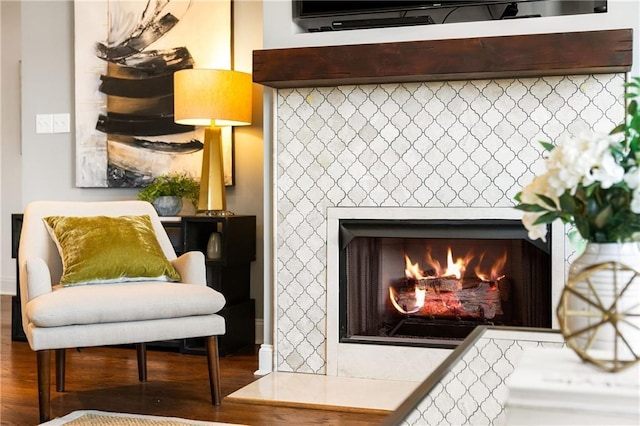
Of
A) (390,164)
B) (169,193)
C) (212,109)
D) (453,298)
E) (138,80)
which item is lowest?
(453,298)

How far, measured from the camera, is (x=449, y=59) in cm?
322

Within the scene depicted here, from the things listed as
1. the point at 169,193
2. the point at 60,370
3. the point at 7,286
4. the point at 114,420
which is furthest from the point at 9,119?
the point at 114,420

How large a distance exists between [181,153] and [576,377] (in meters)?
3.55

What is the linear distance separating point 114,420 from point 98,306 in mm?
411

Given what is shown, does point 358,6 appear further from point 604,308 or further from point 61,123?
point 604,308

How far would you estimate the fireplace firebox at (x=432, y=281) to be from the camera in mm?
3391

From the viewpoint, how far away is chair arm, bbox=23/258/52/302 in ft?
9.54

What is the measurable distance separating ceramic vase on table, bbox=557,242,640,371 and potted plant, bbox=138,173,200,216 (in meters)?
3.14

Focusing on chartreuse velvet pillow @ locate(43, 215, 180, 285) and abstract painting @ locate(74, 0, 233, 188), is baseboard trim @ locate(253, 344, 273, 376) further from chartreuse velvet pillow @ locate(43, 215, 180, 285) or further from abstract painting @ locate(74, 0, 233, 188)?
abstract painting @ locate(74, 0, 233, 188)

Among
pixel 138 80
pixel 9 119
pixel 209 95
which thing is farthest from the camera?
pixel 9 119

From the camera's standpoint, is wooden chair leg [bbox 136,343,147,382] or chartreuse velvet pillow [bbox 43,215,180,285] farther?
wooden chair leg [bbox 136,343,147,382]

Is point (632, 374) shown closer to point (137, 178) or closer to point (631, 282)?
point (631, 282)

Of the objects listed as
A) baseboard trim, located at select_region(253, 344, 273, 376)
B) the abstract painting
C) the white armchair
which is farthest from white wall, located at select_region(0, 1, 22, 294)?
baseboard trim, located at select_region(253, 344, 273, 376)

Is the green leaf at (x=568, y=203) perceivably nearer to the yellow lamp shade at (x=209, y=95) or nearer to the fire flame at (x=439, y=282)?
the fire flame at (x=439, y=282)
